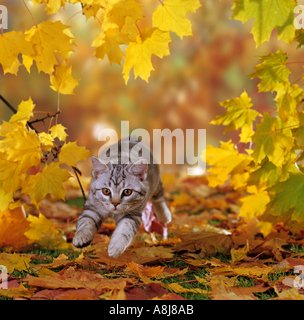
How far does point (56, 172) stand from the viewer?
166cm

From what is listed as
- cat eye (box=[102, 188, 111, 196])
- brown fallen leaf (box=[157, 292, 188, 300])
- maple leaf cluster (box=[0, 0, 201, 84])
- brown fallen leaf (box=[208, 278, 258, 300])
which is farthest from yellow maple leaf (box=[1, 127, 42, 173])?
brown fallen leaf (box=[208, 278, 258, 300])

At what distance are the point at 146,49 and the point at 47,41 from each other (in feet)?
1.69

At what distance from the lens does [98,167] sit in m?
1.97

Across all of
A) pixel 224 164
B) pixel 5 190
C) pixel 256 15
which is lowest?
pixel 5 190

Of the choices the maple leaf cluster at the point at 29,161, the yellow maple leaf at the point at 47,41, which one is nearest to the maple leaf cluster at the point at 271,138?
the yellow maple leaf at the point at 47,41

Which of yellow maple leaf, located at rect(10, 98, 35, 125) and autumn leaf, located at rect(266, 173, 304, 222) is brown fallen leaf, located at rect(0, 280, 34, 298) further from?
autumn leaf, located at rect(266, 173, 304, 222)

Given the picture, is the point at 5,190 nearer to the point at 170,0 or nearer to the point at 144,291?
the point at 144,291

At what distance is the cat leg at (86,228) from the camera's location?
168 centimetres

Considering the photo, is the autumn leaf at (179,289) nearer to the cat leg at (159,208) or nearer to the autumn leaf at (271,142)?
the autumn leaf at (271,142)

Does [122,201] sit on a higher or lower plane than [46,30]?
lower

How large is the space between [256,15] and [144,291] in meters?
1.41

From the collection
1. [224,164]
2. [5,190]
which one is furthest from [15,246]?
[224,164]

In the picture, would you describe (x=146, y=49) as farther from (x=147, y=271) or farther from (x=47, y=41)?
(x=147, y=271)

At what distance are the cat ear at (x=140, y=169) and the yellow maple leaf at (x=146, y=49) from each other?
0.53 m
